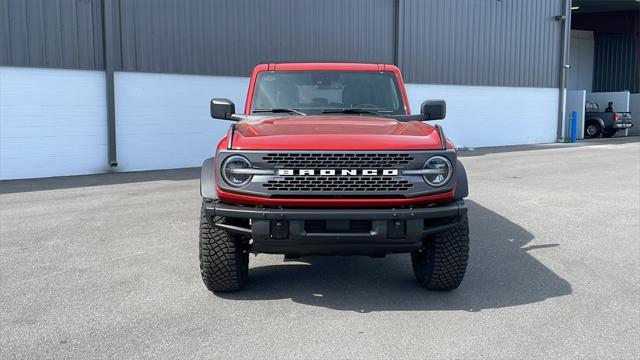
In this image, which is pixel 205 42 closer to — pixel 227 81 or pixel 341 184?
pixel 227 81

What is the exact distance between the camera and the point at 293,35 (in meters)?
18.2

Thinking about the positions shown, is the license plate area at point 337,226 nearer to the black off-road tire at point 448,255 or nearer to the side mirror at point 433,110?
the black off-road tire at point 448,255

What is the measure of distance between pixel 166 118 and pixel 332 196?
12.5 m

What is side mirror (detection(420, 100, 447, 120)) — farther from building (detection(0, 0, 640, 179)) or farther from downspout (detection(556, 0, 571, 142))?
downspout (detection(556, 0, 571, 142))

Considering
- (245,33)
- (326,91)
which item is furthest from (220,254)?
(245,33)

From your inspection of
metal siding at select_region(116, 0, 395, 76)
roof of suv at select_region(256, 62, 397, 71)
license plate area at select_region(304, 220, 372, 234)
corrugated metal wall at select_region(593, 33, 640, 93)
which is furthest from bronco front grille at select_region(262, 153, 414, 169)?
corrugated metal wall at select_region(593, 33, 640, 93)

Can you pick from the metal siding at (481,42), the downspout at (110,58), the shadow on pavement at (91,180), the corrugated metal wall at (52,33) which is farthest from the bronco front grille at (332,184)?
the metal siding at (481,42)

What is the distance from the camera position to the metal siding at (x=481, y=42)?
21641 mm

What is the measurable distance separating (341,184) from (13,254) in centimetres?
400

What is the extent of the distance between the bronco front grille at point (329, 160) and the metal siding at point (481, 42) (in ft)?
57.1

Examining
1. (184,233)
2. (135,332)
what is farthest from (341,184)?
A: (184,233)

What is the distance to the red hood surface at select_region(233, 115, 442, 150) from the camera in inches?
170

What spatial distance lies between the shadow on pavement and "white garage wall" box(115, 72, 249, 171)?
70 cm

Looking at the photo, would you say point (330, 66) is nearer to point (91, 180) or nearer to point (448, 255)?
point (448, 255)
